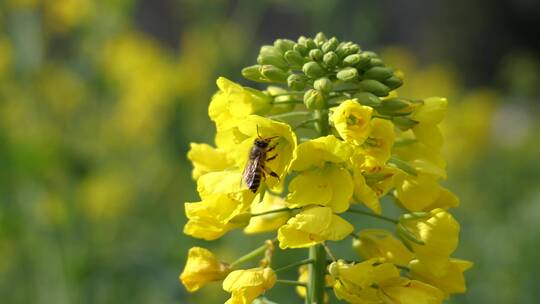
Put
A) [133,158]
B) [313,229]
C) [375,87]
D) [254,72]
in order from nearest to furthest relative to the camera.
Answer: [313,229], [375,87], [254,72], [133,158]

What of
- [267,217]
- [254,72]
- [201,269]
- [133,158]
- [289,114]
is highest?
[254,72]

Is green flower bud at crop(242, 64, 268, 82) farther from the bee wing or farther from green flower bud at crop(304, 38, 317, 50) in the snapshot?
the bee wing

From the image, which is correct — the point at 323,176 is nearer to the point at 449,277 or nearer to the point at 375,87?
the point at 375,87

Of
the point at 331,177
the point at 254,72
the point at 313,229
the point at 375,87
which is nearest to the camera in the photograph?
the point at 313,229

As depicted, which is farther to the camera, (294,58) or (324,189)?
(294,58)

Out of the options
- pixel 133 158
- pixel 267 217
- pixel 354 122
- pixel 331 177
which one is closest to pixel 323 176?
pixel 331 177

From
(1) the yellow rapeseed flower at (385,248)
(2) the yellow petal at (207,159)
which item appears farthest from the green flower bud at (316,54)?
(1) the yellow rapeseed flower at (385,248)

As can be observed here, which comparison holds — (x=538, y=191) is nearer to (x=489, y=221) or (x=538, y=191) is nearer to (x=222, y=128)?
(x=489, y=221)
